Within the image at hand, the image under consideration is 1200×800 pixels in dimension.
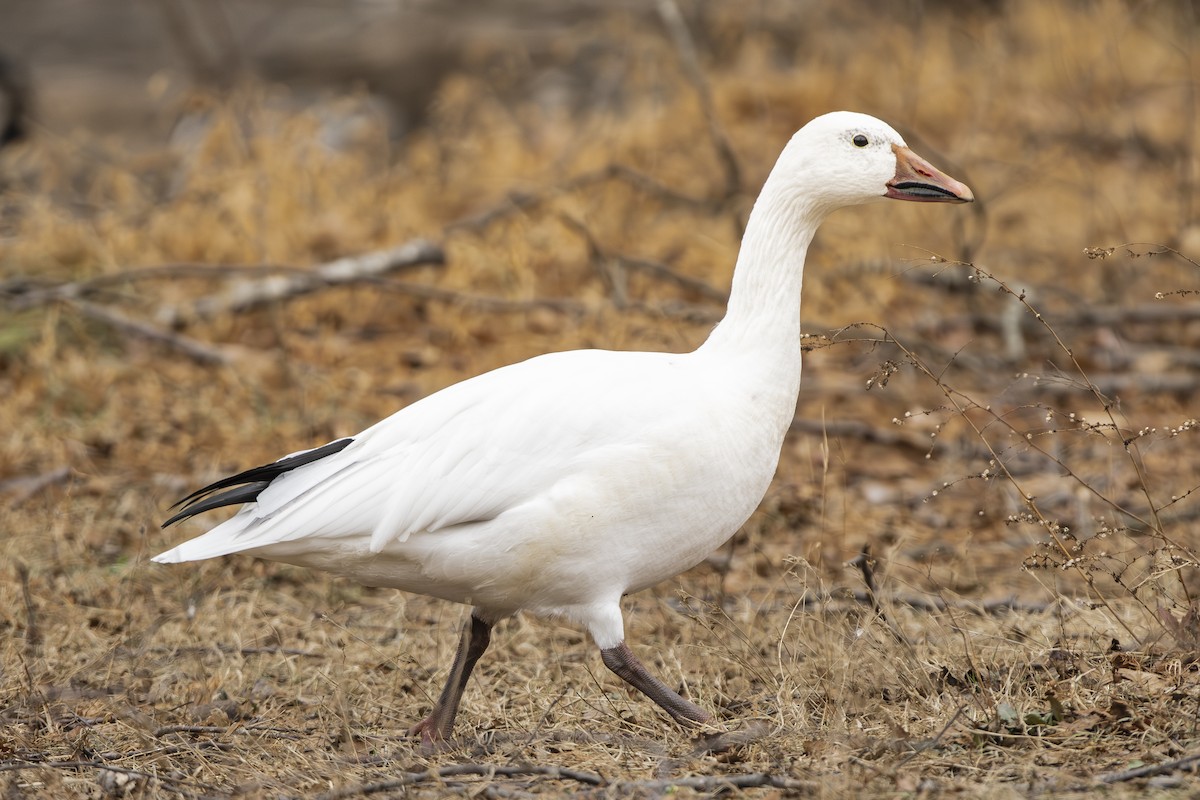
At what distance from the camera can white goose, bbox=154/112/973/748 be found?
3.49m

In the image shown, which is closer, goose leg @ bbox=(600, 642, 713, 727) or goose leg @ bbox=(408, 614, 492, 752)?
goose leg @ bbox=(600, 642, 713, 727)

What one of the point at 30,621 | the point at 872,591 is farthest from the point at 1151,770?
the point at 30,621

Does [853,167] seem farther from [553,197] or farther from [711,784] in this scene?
[553,197]

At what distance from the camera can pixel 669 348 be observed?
22.1ft

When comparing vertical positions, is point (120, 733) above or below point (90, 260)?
below

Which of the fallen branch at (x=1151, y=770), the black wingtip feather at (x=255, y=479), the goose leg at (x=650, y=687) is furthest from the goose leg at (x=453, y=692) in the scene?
the fallen branch at (x=1151, y=770)

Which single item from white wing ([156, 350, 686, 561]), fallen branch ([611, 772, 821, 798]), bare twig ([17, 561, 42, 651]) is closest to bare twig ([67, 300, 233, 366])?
bare twig ([17, 561, 42, 651])

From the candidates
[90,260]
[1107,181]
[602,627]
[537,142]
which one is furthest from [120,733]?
[1107,181]

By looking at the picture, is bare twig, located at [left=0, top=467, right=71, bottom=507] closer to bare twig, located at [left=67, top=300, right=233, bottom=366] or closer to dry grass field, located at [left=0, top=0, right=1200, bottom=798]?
dry grass field, located at [left=0, top=0, right=1200, bottom=798]

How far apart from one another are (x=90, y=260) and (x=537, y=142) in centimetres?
326

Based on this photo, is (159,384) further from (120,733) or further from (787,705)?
(787,705)

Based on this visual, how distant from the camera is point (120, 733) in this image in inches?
149

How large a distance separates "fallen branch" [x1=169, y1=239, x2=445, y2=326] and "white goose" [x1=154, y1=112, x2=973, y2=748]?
156 inches

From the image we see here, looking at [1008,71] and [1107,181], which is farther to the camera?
[1008,71]
